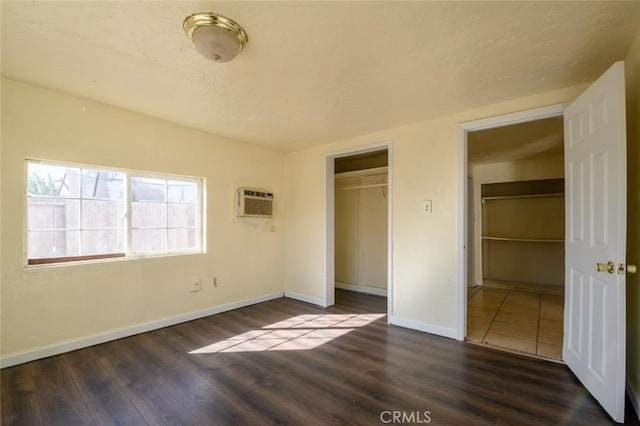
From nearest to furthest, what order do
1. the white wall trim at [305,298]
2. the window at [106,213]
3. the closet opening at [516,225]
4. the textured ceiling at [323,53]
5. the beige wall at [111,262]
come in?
the textured ceiling at [323,53] → the beige wall at [111,262] → the window at [106,213] → the closet opening at [516,225] → the white wall trim at [305,298]

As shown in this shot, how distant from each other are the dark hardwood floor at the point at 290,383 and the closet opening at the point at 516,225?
1.38m

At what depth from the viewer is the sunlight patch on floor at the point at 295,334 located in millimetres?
2705

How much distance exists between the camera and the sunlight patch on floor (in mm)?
2705

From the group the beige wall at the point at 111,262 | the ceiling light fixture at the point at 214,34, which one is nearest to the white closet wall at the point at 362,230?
the beige wall at the point at 111,262

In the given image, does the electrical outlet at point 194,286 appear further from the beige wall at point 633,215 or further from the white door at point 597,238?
the beige wall at point 633,215

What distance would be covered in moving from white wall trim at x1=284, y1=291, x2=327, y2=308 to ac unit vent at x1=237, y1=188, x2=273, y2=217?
130cm

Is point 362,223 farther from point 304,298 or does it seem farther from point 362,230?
point 304,298

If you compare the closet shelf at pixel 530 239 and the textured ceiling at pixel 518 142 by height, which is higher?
the textured ceiling at pixel 518 142

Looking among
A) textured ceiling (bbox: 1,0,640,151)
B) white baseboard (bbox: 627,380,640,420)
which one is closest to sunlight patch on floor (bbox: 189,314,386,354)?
white baseboard (bbox: 627,380,640,420)

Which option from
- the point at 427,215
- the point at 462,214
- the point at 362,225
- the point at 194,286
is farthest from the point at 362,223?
the point at 194,286

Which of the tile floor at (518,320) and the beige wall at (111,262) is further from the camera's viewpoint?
the tile floor at (518,320)

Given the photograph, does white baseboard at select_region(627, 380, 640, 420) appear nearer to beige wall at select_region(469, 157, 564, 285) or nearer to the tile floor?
the tile floor

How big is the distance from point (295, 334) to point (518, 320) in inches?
107

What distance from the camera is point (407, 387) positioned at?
2049 mm
